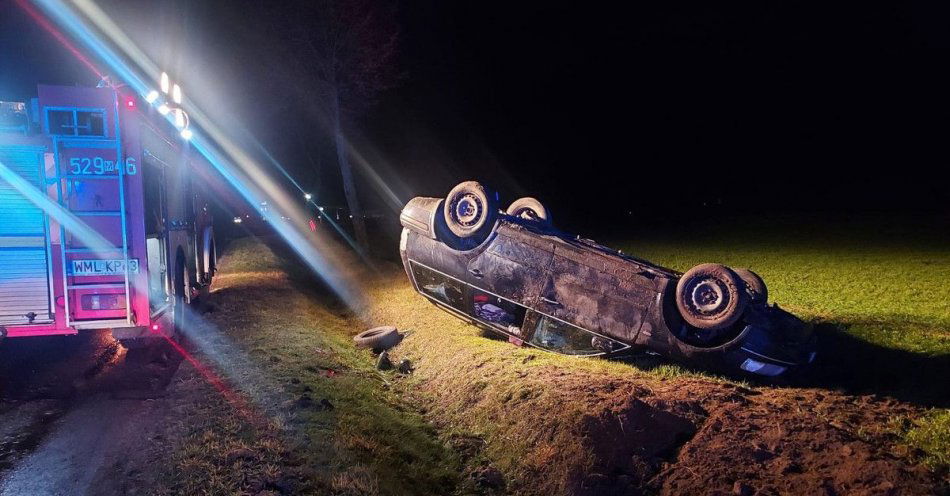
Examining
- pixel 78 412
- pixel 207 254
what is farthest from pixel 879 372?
pixel 207 254

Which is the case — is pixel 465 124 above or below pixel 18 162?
above

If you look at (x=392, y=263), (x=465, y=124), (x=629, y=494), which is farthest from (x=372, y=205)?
(x=629, y=494)

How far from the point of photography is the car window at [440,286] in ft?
23.9

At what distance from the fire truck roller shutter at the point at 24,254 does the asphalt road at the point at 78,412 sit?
Answer: 87 centimetres

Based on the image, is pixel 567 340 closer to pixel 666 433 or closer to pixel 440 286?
pixel 440 286

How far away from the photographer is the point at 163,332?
6.44m

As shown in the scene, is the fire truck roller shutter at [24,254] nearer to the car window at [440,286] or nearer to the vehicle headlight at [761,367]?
the car window at [440,286]

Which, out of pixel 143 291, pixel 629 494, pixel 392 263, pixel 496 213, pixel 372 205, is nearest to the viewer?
pixel 629 494

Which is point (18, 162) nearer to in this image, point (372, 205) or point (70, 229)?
point (70, 229)

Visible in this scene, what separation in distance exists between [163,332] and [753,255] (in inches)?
579

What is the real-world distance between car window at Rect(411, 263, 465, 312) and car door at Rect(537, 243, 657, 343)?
4.12 ft

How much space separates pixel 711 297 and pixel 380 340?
5.16m

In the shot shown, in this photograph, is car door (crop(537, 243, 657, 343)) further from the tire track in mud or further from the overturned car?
the tire track in mud

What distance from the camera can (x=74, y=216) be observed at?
588 cm
